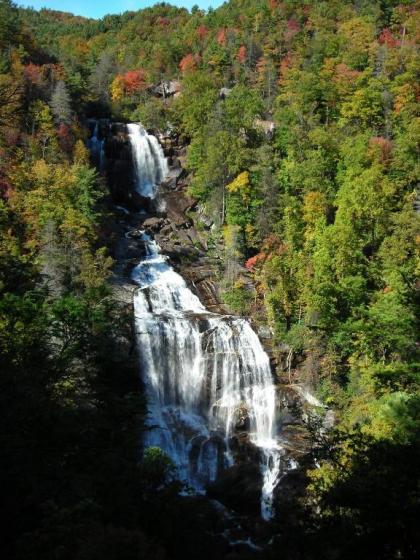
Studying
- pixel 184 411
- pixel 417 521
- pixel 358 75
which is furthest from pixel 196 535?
pixel 358 75

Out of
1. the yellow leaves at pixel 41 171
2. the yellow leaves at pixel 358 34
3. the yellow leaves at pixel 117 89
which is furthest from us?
the yellow leaves at pixel 117 89

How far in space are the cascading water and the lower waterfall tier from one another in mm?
50

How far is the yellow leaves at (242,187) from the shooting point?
40.3m

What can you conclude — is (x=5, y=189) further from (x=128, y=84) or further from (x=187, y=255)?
(x=128, y=84)

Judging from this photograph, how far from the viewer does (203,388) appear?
1087 inches

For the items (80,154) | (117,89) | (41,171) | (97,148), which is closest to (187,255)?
(80,154)

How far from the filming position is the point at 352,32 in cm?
5653

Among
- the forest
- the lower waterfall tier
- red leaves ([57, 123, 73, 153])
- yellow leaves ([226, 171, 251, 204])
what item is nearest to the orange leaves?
the forest

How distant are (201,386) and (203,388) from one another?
0.17 m

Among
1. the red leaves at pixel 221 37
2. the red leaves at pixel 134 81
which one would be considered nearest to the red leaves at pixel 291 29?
the red leaves at pixel 221 37

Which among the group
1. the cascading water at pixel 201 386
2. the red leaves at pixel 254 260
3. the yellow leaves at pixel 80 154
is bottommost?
the cascading water at pixel 201 386

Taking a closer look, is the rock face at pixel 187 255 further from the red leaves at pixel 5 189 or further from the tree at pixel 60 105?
the red leaves at pixel 5 189

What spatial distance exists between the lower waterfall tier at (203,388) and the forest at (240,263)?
1.73m

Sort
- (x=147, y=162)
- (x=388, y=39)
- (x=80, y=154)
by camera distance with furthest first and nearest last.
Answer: (x=388, y=39)
(x=147, y=162)
(x=80, y=154)
